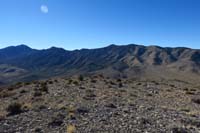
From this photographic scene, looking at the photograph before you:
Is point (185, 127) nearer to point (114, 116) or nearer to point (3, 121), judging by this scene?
point (114, 116)

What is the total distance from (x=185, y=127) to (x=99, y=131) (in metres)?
4.50

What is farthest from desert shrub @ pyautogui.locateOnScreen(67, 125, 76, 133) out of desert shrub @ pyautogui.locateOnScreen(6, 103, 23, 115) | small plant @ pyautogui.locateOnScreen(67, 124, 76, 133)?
desert shrub @ pyautogui.locateOnScreen(6, 103, 23, 115)

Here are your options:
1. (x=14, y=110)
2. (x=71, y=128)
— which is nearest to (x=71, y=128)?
(x=71, y=128)

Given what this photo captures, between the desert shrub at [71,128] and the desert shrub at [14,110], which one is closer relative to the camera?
the desert shrub at [71,128]

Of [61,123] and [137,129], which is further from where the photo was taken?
[61,123]

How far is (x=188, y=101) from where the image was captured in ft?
85.8

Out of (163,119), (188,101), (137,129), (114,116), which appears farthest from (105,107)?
(188,101)

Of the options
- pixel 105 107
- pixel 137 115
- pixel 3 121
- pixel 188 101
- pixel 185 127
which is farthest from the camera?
pixel 188 101

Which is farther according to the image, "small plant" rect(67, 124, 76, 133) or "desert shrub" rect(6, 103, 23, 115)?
"desert shrub" rect(6, 103, 23, 115)

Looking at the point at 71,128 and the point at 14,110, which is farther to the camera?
the point at 14,110

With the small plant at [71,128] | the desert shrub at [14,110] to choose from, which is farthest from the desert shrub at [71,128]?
the desert shrub at [14,110]

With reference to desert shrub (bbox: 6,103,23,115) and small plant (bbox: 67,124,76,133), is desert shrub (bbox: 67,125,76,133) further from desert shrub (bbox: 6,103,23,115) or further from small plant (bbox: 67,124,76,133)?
desert shrub (bbox: 6,103,23,115)

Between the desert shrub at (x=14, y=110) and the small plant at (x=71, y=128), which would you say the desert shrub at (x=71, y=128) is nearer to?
the small plant at (x=71, y=128)

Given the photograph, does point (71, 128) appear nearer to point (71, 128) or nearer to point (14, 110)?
point (71, 128)
